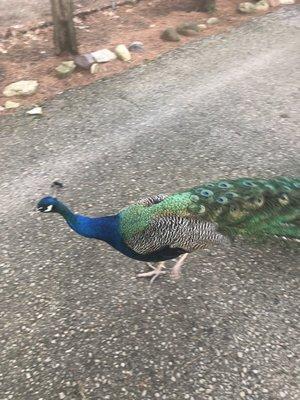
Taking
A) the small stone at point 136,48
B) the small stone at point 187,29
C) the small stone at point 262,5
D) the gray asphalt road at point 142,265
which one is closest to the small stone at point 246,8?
the small stone at point 262,5

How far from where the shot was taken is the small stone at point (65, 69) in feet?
23.9

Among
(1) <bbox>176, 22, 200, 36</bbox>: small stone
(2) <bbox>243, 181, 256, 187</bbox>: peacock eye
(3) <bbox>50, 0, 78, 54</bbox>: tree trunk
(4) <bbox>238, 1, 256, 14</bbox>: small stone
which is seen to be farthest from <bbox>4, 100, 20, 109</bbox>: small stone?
(4) <bbox>238, 1, 256, 14</bbox>: small stone

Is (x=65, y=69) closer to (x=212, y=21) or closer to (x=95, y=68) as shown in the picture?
(x=95, y=68)

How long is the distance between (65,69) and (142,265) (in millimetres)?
4128

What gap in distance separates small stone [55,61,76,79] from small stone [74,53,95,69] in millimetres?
88

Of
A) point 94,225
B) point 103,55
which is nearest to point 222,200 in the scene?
point 94,225

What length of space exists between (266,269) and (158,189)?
4.98 ft

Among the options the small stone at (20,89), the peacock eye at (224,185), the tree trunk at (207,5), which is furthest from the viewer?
the tree trunk at (207,5)

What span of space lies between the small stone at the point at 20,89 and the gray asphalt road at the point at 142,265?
0.44 meters

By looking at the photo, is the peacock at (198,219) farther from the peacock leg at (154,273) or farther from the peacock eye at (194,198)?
the peacock leg at (154,273)

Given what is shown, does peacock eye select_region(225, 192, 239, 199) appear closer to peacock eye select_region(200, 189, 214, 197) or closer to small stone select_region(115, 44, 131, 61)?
peacock eye select_region(200, 189, 214, 197)

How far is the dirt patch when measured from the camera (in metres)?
7.28

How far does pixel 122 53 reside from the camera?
25.4 feet

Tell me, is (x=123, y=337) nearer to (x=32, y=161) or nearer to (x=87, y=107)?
(x=32, y=161)
